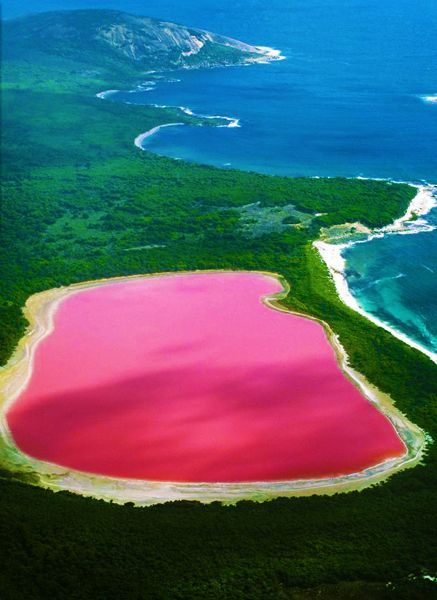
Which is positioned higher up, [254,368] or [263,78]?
[263,78]

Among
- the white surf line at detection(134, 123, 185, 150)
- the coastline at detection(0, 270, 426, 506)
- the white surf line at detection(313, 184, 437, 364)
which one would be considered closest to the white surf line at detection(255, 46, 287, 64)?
the white surf line at detection(134, 123, 185, 150)

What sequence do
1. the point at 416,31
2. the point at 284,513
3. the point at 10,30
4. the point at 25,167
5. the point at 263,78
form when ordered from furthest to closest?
the point at 416,31, the point at 10,30, the point at 263,78, the point at 25,167, the point at 284,513

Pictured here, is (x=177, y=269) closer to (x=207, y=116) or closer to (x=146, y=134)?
(x=146, y=134)

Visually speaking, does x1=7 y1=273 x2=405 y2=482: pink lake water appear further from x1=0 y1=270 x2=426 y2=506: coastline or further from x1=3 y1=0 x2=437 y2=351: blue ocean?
x1=3 y1=0 x2=437 y2=351: blue ocean

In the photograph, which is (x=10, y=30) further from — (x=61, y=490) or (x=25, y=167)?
(x=61, y=490)

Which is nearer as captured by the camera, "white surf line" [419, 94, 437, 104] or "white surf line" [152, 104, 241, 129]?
"white surf line" [152, 104, 241, 129]

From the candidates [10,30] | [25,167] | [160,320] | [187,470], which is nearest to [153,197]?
[25,167]

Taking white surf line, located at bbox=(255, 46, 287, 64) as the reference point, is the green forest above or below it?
below
